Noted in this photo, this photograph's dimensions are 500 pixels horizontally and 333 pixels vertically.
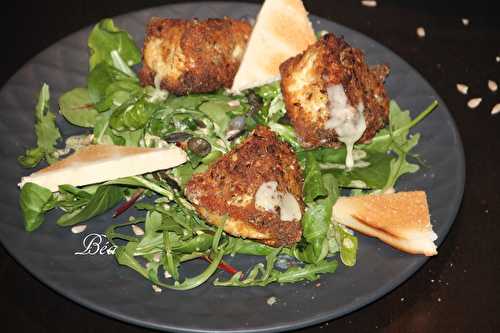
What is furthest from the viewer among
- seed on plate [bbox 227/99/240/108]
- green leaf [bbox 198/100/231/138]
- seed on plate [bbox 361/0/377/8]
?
seed on plate [bbox 361/0/377/8]

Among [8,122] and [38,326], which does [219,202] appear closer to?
[38,326]

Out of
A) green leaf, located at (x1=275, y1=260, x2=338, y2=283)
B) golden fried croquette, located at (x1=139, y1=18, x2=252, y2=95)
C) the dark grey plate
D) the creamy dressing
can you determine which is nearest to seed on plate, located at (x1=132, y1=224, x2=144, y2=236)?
the dark grey plate

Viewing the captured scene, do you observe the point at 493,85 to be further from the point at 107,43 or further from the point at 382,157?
the point at 107,43

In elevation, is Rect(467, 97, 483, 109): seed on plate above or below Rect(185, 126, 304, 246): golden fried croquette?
below

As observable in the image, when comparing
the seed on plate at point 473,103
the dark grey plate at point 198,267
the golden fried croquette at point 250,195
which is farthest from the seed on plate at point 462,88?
the golden fried croquette at point 250,195

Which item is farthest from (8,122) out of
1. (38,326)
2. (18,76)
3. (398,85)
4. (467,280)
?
(467,280)

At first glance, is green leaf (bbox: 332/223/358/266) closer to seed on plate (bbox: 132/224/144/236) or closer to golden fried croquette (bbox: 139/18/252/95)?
seed on plate (bbox: 132/224/144/236)
